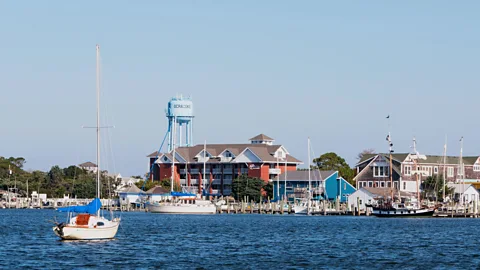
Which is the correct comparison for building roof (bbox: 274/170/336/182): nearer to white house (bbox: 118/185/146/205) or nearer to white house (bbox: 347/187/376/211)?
white house (bbox: 347/187/376/211)

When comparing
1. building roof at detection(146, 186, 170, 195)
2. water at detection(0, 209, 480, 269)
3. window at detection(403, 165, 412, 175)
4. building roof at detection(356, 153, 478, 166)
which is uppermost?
building roof at detection(356, 153, 478, 166)

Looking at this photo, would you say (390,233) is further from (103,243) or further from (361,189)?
(361,189)

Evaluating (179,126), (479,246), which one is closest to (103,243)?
(479,246)

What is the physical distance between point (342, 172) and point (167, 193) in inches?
1124

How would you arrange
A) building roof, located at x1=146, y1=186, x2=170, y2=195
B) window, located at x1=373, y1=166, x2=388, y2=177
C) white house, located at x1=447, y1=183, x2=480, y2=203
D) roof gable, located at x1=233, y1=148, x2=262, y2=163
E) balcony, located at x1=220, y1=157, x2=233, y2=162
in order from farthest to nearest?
balcony, located at x1=220, y1=157, x2=233, y2=162 < roof gable, located at x1=233, y1=148, x2=262, y2=163 < building roof, located at x1=146, y1=186, x2=170, y2=195 < window, located at x1=373, y1=166, x2=388, y2=177 < white house, located at x1=447, y1=183, x2=480, y2=203

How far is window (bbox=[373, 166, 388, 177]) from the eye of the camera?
465 feet

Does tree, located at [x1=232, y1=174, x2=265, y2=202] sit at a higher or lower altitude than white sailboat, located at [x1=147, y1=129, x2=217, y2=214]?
higher

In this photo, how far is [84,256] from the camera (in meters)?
52.2

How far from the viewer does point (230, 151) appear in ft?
510

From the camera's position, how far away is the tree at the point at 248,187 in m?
147

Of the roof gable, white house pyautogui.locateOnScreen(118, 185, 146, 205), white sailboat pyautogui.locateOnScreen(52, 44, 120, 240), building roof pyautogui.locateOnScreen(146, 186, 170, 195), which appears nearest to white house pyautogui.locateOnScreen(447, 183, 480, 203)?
the roof gable

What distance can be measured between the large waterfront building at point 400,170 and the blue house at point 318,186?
2.47m

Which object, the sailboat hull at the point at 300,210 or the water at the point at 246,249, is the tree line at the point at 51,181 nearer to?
the sailboat hull at the point at 300,210

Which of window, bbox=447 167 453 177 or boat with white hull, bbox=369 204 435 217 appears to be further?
window, bbox=447 167 453 177
